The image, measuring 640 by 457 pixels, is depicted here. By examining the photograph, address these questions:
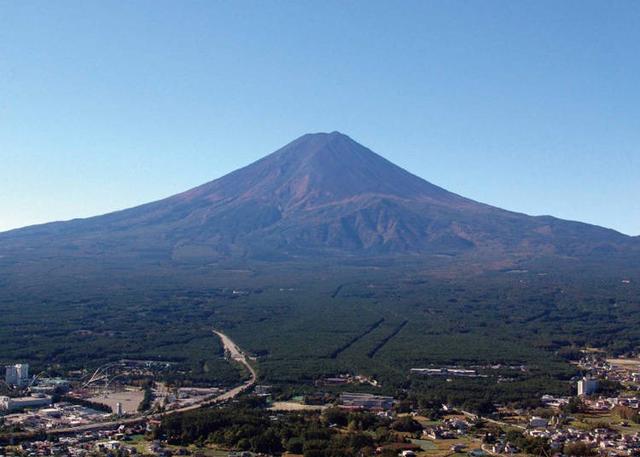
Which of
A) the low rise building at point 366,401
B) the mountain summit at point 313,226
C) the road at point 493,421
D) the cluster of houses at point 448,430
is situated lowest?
the road at point 493,421

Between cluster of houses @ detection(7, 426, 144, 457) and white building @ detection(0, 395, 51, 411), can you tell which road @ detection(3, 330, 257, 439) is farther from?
white building @ detection(0, 395, 51, 411)

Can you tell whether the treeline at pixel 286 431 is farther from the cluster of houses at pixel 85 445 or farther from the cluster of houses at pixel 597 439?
the cluster of houses at pixel 597 439

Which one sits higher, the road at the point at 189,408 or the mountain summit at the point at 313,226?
the mountain summit at the point at 313,226

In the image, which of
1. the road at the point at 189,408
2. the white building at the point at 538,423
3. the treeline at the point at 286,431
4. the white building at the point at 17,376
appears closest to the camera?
the treeline at the point at 286,431

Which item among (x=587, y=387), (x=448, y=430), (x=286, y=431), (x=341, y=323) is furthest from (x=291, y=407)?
(x=341, y=323)

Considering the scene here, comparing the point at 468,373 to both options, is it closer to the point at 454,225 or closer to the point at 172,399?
the point at 172,399

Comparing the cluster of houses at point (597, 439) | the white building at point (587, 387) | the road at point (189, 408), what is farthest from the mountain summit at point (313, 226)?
the cluster of houses at point (597, 439)
